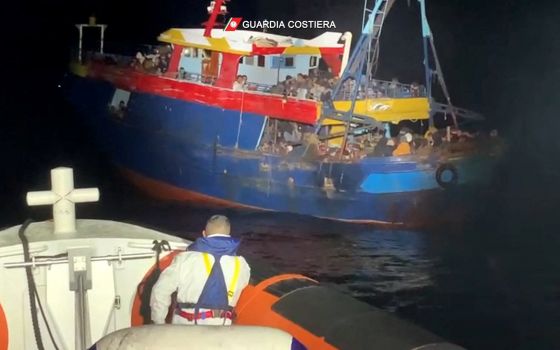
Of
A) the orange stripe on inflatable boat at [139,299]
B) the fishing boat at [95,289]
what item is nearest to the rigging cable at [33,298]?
the fishing boat at [95,289]

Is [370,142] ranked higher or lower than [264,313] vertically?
higher

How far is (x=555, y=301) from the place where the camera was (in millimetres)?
3637

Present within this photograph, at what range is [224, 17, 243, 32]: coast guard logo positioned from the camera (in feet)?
12.9

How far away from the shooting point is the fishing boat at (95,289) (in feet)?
6.19

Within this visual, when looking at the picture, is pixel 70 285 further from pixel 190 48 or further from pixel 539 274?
pixel 539 274

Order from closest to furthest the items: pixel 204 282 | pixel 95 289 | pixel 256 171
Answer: pixel 204 282 → pixel 95 289 → pixel 256 171

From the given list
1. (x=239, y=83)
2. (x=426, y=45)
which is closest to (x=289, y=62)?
(x=239, y=83)

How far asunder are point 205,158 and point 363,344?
2.49m

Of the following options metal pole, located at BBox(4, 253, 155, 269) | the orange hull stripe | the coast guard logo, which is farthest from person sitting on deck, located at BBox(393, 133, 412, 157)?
metal pole, located at BBox(4, 253, 155, 269)

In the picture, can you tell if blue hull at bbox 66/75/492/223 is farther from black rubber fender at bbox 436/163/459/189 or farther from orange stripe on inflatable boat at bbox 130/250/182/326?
orange stripe on inflatable boat at bbox 130/250/182/326

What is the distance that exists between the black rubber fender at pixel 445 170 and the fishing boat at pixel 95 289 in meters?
1.89

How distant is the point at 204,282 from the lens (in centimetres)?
193

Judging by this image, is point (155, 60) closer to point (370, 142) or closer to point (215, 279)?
point (370, 142)

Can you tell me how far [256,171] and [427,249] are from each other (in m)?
0.87
